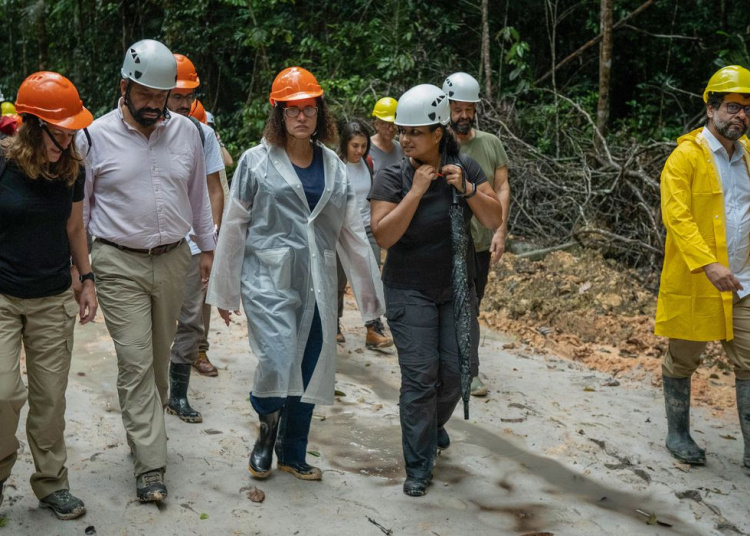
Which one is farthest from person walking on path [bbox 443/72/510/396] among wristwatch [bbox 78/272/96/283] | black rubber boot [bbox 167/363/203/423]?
wristwatch [bbox 78/272/96/283]

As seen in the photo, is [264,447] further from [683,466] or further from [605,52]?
[605,52]

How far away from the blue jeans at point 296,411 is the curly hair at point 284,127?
90 centimetres

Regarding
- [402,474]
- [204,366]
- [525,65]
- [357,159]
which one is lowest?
[402,474]

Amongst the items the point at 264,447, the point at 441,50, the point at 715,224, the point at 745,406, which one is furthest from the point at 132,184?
the point at 441,50

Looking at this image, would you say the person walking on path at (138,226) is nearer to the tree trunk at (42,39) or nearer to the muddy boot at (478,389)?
the muddy boot at (478,389)

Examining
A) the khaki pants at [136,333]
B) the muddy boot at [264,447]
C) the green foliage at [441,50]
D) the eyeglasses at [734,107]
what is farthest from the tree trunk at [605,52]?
the khaki pants at [136,333]

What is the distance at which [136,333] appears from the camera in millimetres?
4277

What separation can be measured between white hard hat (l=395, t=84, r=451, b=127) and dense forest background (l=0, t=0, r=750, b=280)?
489 centimetres

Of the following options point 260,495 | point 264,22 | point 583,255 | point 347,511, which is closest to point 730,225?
point 347,511

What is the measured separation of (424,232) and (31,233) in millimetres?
1913

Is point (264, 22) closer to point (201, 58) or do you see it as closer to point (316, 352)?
point (201, 58)

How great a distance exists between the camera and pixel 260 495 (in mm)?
4383

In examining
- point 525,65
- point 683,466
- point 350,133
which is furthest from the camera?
point 525,65

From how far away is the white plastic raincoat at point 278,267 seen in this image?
435 cm
